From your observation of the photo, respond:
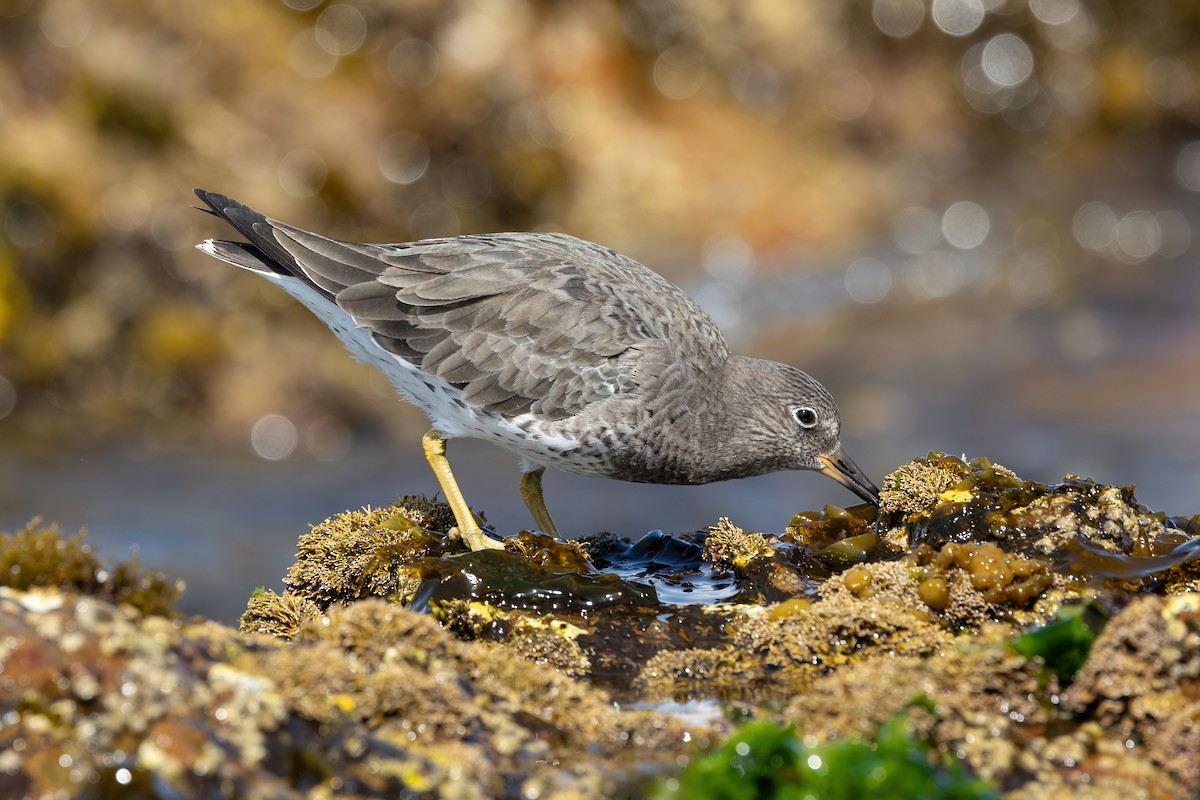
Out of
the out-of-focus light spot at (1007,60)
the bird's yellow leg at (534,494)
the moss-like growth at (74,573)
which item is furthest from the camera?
the out-of-focus light spot at (1007,60)

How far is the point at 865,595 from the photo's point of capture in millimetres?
4996

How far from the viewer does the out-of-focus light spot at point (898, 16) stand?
17.7 metres

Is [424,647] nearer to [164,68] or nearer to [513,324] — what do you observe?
[513,324]

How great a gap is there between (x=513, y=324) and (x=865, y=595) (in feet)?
9.48

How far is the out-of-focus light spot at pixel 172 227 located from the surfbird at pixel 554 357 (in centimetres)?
764

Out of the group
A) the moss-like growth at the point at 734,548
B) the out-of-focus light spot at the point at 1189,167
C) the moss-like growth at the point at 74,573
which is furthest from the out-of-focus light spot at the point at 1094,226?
the moss-like growth at the point at 74,573

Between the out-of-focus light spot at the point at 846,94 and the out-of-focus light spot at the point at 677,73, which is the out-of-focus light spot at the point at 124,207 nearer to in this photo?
the out-of-focus light spot at the point at 677,73

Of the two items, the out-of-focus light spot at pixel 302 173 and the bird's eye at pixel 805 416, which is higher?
the out-of-focus light spot at pixel 302 173

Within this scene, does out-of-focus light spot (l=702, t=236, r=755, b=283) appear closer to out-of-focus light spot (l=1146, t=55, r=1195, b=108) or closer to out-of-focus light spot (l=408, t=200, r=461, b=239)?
out-of-focus light spot (l=408, t=200, r=461, b=239)

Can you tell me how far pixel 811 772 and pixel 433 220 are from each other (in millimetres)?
13167

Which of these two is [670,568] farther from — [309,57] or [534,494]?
[309,57]

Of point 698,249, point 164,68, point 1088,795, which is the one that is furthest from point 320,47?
point 1088,795

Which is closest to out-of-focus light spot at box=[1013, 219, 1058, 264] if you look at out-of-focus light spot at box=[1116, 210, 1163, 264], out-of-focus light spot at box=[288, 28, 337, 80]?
out-of-focus light spot at box=[1116, 210, 1163, 264]

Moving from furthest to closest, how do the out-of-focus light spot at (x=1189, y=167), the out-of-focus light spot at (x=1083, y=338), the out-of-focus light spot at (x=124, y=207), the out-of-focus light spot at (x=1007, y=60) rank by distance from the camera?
the out-of-focus light spot at (x=1189, y=167)
the out-of-focus light spot at (x=1007, y=60)
the out-of-focus light spot at (x=1083, y=338)
the out-of-focus light spot at (x=124, y=207)
